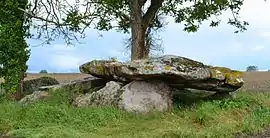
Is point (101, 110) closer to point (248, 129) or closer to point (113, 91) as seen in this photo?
point (113, 91)

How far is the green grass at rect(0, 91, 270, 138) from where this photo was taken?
10.3 meters

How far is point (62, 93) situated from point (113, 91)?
195 cm

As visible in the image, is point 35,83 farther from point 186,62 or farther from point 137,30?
point 186,62

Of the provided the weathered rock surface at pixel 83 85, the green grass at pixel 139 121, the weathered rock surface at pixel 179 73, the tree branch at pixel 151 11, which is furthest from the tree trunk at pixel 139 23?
the green grass at pixel 139 121

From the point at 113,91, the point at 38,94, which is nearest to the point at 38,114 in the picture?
the point at 113,91

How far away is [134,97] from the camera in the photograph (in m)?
13.3

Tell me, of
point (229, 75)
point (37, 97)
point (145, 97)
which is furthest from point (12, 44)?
point (229, 75)

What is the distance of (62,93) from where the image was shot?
14.9 m

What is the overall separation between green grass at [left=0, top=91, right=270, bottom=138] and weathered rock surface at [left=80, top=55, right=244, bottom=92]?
62 cm

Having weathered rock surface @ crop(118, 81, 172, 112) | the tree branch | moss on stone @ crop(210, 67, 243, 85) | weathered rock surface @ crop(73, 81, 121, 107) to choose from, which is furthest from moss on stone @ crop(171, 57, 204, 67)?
the tree branch

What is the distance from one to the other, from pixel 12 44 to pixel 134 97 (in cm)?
472

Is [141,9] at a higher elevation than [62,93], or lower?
higher

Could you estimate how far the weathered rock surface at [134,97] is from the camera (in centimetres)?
1318

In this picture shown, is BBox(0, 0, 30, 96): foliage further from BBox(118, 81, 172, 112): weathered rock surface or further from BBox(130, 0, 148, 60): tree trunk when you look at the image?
BBox(118, 81, 172, 112): weathered rock surface
